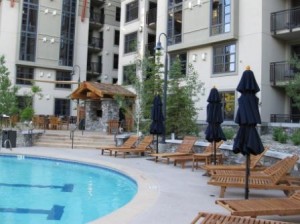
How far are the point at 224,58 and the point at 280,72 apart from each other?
11.2 ft

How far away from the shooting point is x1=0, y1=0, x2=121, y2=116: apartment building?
35.5 m

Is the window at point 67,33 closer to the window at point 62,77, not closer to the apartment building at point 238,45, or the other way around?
the window at point 62,77

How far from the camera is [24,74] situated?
118ft

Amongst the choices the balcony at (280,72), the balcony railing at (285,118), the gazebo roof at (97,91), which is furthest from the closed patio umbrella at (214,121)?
the gazebo roof at (97,91)

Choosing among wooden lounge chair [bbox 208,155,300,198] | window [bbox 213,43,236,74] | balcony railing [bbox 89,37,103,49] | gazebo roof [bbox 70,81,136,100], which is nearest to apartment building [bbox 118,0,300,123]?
window [bbox 213,43,236,74]

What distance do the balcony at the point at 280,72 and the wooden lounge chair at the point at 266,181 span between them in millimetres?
12949

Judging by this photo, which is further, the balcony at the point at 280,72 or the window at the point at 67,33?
the window at the point at 67,33

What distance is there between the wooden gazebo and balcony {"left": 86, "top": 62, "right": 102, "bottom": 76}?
43.7ft

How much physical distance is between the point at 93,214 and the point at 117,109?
17.7m

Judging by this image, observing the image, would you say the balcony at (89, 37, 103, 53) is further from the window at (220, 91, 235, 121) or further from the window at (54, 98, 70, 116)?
the window at (220, 91, 235, 121)

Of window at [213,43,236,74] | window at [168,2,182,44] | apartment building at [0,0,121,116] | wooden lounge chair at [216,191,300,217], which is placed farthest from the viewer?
apartment building at [0,0,121,116]

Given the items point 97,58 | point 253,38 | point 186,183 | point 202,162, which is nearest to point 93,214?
point 186,183

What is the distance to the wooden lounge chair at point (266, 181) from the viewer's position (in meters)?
7.81

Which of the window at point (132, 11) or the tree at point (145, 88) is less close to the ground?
the window at point (132, 11)
